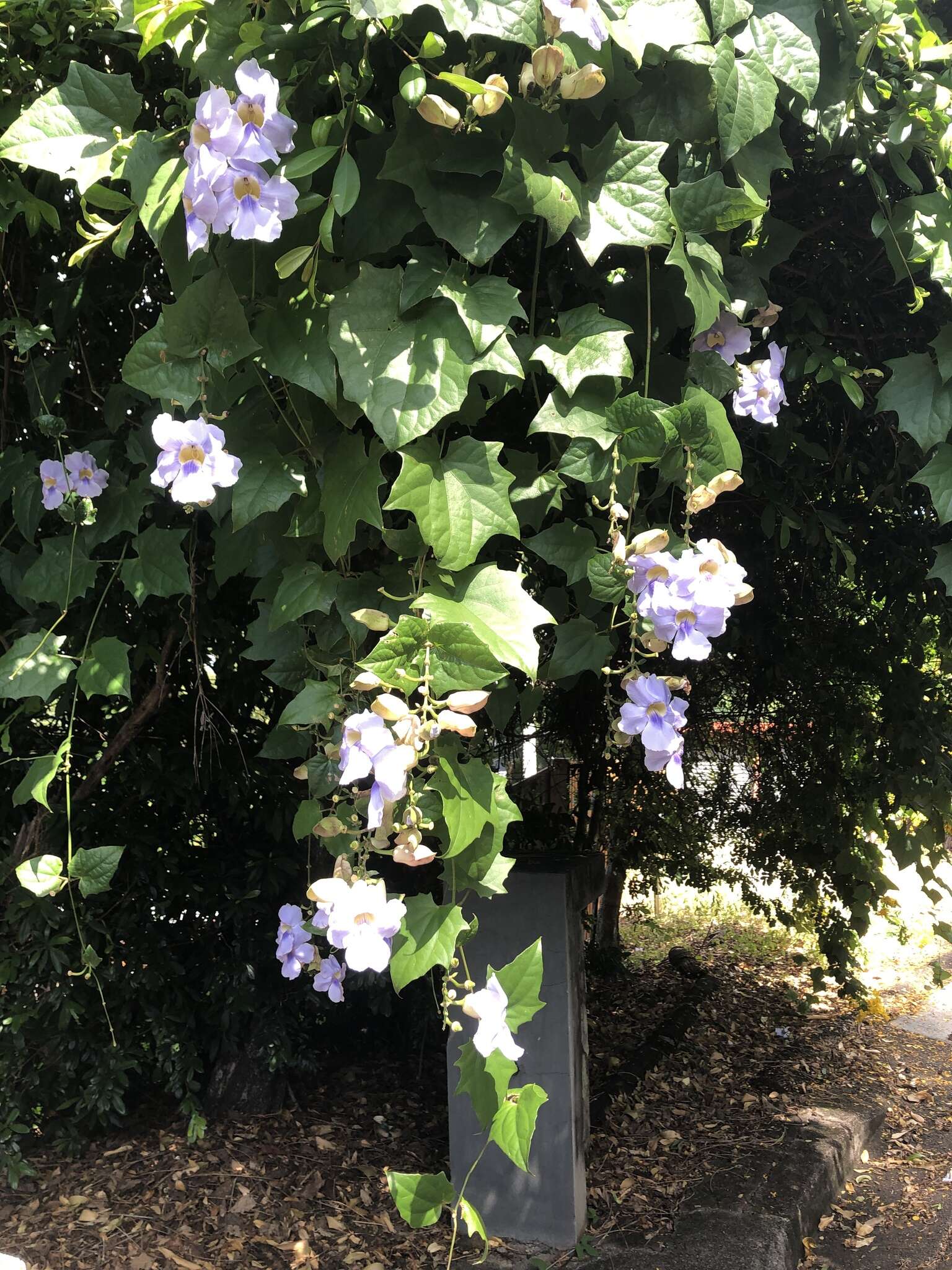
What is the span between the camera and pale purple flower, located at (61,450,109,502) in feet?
4.89

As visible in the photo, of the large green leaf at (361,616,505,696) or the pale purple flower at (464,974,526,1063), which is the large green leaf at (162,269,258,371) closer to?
the large green leaf at (361,616,505,696)

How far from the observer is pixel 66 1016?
2467 mm

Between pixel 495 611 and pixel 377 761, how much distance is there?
0.72ft

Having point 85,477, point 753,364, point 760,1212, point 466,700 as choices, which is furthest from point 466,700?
point 760,1212

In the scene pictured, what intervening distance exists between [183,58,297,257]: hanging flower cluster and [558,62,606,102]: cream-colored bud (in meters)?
0.25

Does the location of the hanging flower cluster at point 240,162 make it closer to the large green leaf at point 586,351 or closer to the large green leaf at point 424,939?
the large green leaf at point 586,351

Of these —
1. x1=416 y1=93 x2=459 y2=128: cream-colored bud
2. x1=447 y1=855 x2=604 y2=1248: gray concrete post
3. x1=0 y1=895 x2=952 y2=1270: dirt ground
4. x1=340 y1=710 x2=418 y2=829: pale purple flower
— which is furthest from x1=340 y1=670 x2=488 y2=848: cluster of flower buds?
x1=0 y1=895 x2=952 y2=1270: dirt ground

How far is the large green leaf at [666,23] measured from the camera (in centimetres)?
94

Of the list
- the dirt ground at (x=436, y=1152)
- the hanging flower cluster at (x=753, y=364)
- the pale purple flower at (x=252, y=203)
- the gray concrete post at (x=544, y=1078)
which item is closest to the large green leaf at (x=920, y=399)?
the hanging flower cluster at (x=753, y=364)

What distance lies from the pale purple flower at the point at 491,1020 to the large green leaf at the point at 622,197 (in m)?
0.73

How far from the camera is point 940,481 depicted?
4.20 ft

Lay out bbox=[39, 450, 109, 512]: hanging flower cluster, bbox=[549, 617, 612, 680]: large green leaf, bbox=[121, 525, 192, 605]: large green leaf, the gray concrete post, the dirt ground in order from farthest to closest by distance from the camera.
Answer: the gray concrete post < the dirt ground < bbox=[39, 450, 109, 512]: hanging flower cluster < bbox=[121, 525, 192, 605]: large green leaf < bbox=[549, 617, 612, 680]: large green leaf

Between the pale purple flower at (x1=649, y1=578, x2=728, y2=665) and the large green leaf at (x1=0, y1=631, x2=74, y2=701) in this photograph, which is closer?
the pale purple flower at (x1=649, y1=578, x2=728, y2=665)

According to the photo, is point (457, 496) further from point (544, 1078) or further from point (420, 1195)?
point (544, 1078)
